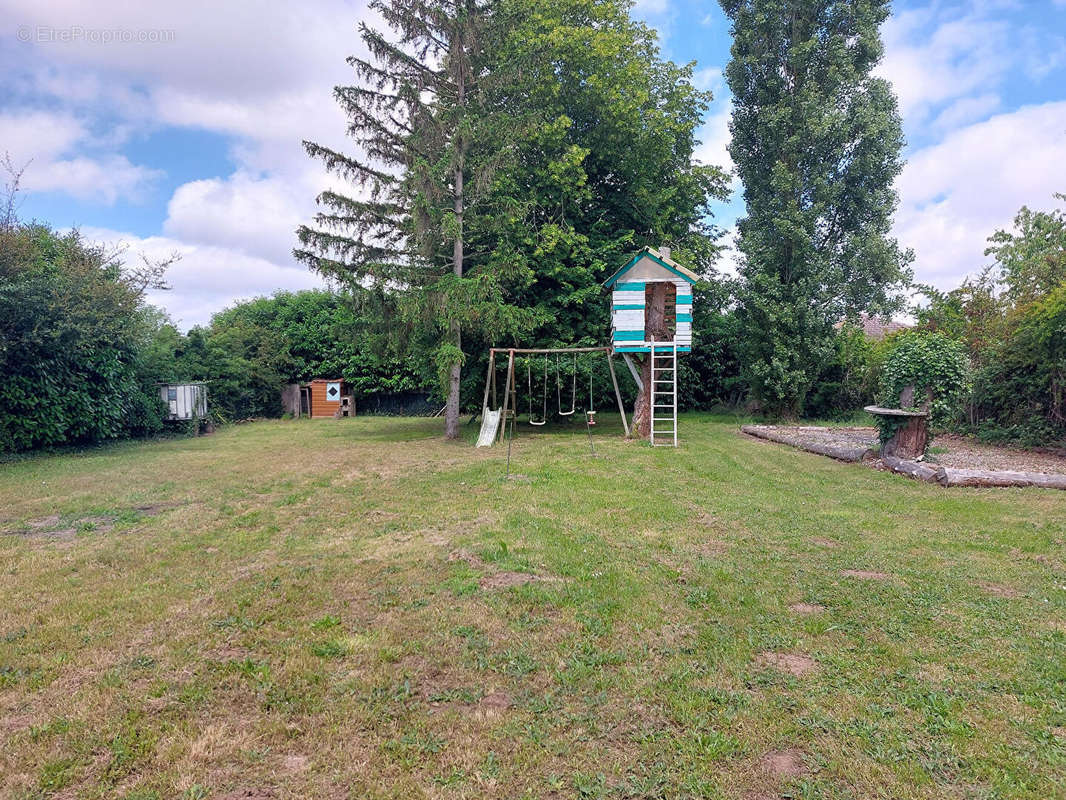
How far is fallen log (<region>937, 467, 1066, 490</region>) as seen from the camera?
727cm

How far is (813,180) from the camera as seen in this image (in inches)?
611

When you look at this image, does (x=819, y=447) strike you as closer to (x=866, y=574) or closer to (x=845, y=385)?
(x=866, y=574)

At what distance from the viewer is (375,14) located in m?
12.8

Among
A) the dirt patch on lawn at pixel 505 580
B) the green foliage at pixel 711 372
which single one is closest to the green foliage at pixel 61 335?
the dirt patch on lawn at pixel 505 580

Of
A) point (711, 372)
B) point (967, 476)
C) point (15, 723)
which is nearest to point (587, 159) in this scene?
point (711, 372)

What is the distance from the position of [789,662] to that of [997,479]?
6.42 metres

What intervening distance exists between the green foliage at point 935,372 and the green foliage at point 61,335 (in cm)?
1426

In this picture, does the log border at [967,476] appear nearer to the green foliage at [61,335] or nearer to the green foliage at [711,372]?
the green foliage at [711,372]

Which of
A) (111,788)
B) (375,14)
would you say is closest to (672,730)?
(111,788)

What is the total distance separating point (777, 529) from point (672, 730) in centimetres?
353

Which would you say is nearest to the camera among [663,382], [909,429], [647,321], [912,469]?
[912,469]

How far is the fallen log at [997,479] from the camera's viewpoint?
7.27 meters

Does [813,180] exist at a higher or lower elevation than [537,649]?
higher

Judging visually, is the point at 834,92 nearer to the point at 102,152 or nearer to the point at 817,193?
the point at 817,193
